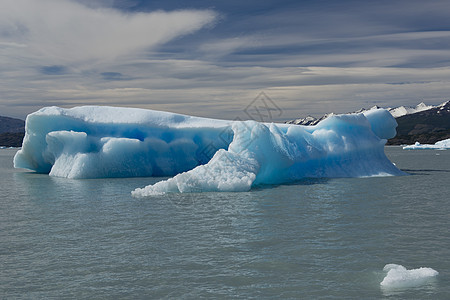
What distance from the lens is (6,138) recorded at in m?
114

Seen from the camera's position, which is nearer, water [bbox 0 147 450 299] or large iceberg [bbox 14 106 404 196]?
water [bbox 0 147 450 299]

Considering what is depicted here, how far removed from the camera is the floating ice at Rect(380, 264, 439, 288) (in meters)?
5.38

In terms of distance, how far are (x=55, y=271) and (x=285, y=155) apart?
12.1 meters

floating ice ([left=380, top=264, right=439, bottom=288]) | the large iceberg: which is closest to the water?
floating ice ([left=380, top=264, right=439, bottom=288])

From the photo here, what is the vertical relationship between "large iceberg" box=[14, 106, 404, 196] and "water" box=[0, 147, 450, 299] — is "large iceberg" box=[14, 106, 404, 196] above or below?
above

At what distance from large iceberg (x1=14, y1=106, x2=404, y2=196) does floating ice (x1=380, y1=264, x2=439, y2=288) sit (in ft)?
31.6

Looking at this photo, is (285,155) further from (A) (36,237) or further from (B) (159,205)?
(A) (36,237)

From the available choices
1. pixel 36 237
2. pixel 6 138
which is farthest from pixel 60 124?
pixel 6 138

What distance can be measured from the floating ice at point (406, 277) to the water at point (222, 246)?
111mm

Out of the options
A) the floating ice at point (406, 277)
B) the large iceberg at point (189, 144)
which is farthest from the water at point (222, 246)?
the large iceberg at point (189, 144)

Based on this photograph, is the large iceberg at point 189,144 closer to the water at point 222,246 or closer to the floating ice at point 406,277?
the water at point 222,246

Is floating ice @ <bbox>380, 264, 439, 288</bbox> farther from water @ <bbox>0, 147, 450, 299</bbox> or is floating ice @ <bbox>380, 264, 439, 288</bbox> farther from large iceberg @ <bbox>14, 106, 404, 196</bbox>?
large iceberg @ <bbox>14, 106, 404, 196</bbox>

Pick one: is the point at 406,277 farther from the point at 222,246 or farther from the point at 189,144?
the point at 189,144

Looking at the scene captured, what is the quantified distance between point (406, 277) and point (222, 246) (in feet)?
9.38
